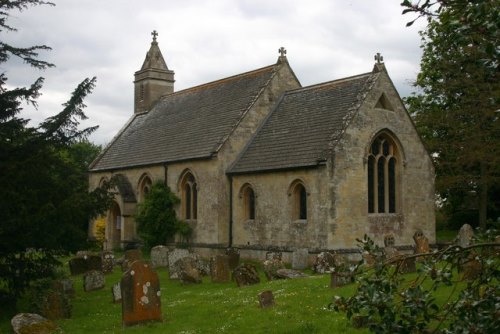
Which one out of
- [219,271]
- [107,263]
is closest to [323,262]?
[219,271]

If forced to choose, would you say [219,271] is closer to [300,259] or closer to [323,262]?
[323,262]

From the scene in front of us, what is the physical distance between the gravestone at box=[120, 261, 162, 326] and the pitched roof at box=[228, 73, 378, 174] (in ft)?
37.0

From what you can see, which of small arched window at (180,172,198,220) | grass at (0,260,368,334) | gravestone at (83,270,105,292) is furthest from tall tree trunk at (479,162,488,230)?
gravestone at (83,270,105,292)

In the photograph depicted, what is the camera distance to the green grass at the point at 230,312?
1119cm

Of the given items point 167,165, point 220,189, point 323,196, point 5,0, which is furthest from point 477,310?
point 167,165

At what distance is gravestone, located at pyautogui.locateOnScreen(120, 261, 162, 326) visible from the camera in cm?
1242

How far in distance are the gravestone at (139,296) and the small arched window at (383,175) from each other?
43.8 ft

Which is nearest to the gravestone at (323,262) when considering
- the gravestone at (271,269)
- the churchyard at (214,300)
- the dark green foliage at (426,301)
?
the churchyard at (214,300)

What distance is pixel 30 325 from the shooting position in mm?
11656

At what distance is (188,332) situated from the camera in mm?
11375

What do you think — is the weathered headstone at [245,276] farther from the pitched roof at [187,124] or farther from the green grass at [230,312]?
the pitched roof at [187,124]

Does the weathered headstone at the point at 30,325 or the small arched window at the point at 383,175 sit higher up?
the small arched window at the point at 383,175

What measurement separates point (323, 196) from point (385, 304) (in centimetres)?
1721

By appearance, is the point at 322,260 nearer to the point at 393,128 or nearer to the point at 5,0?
the point at 393,128
